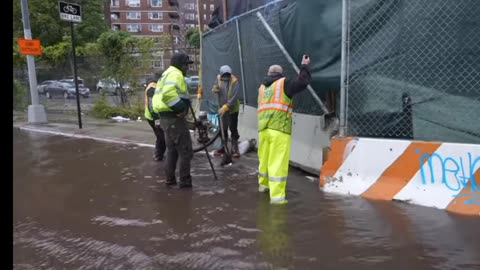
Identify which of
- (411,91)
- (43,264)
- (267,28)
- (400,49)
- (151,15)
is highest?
(151,15)

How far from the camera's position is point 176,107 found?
5988 millimetres

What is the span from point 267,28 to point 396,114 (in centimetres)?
260

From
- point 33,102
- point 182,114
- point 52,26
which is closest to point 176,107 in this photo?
point 182,114

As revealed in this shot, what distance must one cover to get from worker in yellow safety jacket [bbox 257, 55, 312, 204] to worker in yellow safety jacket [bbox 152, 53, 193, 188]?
1.18m

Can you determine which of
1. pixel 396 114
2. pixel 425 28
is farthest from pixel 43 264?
pixel 425 28

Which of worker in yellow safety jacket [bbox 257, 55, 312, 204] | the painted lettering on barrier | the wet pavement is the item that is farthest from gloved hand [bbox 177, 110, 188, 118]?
the painted lettering on barrier

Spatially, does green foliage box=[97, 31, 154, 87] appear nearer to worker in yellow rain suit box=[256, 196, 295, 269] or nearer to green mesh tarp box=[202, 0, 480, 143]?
green mesh tarp box=[202, 0, 480, 143]

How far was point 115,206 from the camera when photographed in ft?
18.2

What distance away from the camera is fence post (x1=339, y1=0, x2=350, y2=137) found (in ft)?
17.9

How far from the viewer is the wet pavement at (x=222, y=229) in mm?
3791

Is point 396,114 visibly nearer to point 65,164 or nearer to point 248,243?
point 248,243

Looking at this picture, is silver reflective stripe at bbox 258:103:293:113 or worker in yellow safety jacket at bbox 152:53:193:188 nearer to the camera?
silver reflective stripe at bbox 258:103:293:113

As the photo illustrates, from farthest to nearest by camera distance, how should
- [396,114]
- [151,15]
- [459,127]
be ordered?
1. [151,15]
2. [396,114]
3. [459,127]

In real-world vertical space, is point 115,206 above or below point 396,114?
below
